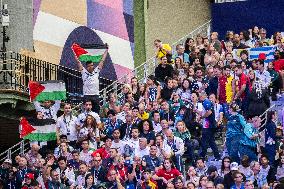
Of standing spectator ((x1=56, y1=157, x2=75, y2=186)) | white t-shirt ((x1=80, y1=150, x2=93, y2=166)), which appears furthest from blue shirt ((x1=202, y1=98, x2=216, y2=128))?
standing spectator ((x1=56, y1=157, x2=75, y2=186))

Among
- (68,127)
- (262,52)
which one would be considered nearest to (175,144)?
(68,127)

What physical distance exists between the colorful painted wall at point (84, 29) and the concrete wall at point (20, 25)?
0.27 metres

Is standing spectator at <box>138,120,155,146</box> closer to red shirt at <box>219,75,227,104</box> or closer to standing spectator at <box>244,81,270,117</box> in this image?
standing spectator at <box>244,81,270,117</box>

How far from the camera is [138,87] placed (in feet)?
109

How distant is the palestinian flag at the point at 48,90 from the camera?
31.6m

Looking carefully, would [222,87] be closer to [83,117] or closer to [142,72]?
[83,117]

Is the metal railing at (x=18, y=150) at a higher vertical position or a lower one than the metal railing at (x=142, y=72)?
lower

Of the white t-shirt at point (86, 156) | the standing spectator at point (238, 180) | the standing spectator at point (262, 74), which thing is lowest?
the standing spectator at point (238, 180)

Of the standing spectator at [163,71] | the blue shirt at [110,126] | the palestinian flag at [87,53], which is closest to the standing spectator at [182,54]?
the standing spectator at [163,71]

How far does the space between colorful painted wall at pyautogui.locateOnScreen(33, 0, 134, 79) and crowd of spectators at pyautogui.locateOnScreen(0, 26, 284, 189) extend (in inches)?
176

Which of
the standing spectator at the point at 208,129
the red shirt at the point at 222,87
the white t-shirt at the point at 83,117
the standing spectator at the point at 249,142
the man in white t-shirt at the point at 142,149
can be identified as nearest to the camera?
the standing spectator at the point at 249,142

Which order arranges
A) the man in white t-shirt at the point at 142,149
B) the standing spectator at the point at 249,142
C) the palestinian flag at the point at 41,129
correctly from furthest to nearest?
1. the palestinian flag at the point at 41,129
2. the man in white t-shirt at the point at 142,149
3. the standing spectator at the point at 249,142

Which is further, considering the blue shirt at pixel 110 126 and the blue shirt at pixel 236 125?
the blue shirt at pixel 110 126

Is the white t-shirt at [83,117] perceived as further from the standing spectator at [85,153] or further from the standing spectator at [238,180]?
the standing spectator at [238,180]
